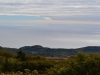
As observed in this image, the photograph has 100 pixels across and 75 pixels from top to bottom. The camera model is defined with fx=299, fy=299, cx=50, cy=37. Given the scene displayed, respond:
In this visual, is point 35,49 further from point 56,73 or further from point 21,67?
point 56,73

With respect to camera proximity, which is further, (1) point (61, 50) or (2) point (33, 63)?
(1) point (61, 50)

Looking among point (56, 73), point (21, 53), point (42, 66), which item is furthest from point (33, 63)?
point (56, 73)

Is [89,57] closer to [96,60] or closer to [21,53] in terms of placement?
[96,60]

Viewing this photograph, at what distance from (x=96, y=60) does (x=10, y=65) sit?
2450 centimetres

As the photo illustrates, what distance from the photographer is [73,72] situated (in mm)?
12578

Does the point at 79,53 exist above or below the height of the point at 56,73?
above

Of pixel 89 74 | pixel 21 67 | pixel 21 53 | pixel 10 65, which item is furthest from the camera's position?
pixel 21 53

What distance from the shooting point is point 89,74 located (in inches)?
485

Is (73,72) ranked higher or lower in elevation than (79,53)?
lower

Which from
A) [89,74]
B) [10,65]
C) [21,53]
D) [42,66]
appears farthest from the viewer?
[21,53]

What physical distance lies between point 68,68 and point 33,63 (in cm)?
2935

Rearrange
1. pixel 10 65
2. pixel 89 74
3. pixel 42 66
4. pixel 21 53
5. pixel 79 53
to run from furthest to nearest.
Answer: pixel 21 53 → pixel 42 66 → pixel 10 65 → pixel 79 53 → pixel 89 74

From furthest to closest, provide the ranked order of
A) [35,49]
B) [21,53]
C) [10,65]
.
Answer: [35,49] < [21,53] < [10,65]

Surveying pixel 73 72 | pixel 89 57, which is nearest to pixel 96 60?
pixel 89 57
